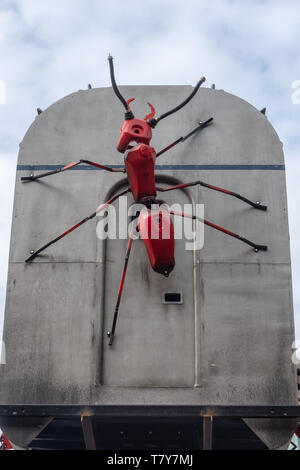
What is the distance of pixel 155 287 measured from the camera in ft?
27.5

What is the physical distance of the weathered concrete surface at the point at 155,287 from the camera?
7.91 m

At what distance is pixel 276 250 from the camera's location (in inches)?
336

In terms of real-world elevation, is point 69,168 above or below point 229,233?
above

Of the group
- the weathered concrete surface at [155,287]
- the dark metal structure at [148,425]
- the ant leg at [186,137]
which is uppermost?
the ant leg at [186,137]

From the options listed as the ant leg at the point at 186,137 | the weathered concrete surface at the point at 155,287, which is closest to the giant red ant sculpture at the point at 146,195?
the weathered concrete surface at the point at 155,287

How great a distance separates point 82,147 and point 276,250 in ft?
11.3

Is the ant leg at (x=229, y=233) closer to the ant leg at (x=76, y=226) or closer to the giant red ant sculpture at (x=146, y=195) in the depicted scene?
the giant red ant sculpture at (x=146, y=195)

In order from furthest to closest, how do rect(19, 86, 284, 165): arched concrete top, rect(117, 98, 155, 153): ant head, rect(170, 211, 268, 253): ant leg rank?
rect(19, 86, 284, 165): arched concrete top < rect(170, 211, 268, 253): ant leg < rect(117, 98, 155, 153): ant head

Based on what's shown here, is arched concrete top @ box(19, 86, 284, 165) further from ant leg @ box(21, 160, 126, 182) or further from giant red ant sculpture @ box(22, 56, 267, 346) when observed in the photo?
giant red ant sculpture @ box(22, 56, 267, 346)

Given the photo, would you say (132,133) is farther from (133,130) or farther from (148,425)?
(148,425)

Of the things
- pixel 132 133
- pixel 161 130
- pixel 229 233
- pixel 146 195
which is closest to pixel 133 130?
pixel 132 133

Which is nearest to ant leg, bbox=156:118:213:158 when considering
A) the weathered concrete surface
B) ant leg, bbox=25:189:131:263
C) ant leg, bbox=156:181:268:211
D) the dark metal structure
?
the weathered concrete surface

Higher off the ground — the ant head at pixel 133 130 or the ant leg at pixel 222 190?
the ant head at pixel 133 130

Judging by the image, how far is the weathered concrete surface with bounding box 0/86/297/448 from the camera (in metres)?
7.91
